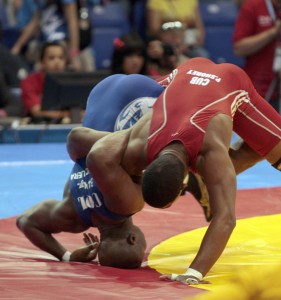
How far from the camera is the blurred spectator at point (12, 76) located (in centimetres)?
852

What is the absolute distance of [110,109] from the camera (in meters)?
4.62

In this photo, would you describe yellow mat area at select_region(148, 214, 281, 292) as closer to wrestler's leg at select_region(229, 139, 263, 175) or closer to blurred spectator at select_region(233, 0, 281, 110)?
wrestler's leg at select_region(229, 139, 263, 175)

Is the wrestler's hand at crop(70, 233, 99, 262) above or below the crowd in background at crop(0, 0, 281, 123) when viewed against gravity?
above

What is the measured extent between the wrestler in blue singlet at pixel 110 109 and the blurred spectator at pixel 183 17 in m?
4.67

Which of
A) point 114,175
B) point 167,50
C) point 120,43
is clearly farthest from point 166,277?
point 120,43

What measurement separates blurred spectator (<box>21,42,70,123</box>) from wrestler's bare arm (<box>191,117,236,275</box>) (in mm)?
4629

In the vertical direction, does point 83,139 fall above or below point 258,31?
above

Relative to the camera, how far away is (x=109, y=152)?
3.96m

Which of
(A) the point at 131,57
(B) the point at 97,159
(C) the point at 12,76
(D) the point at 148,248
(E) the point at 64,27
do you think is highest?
(B) the point at 97,159

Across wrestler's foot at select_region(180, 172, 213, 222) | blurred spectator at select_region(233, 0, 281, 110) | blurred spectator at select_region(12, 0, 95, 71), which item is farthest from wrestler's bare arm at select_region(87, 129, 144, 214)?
blurred spectator at select_region(12, 0, 95, 71)

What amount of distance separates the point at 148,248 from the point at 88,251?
416 millimetres

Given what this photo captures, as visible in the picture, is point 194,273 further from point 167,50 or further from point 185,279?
point 167,50

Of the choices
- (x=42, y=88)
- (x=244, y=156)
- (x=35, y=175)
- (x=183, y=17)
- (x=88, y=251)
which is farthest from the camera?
(x=183, y=17)

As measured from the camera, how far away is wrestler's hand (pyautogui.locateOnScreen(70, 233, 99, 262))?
13.9 feet
